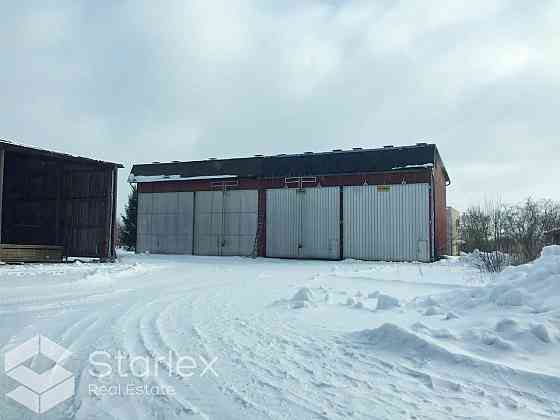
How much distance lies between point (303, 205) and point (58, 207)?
13.2 meters

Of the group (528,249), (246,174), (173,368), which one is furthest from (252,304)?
(246,174)

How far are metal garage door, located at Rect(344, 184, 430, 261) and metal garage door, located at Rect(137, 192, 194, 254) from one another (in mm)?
10697

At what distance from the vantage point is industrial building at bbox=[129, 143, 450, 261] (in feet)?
78.9

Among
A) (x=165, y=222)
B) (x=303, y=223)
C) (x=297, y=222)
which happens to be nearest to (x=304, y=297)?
(x=303, y=223)

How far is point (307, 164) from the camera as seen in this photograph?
27.2m

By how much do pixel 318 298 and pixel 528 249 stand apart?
8.63m

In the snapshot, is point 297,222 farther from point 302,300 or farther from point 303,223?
point 302,300

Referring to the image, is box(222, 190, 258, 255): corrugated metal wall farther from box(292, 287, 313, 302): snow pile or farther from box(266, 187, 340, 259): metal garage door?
box(292, 287, 313, 302): snow pile

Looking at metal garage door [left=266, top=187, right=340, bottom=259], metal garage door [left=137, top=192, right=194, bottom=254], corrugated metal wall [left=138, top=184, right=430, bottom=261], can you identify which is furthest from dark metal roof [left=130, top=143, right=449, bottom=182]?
metal garage door [left=137, top=192, right=194, bottom=254]

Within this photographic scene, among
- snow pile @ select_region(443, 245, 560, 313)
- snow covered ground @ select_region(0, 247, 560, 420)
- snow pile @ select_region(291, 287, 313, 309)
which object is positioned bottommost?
snow covered ground @ select_region(0, 247, 560, 420)

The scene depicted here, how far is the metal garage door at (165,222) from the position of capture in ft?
95.7

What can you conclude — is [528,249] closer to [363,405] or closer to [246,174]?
[363,405]

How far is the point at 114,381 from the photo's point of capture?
404 centimetres

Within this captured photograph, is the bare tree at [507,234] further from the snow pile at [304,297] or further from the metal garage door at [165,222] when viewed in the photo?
the metal garage door at [165,222]
